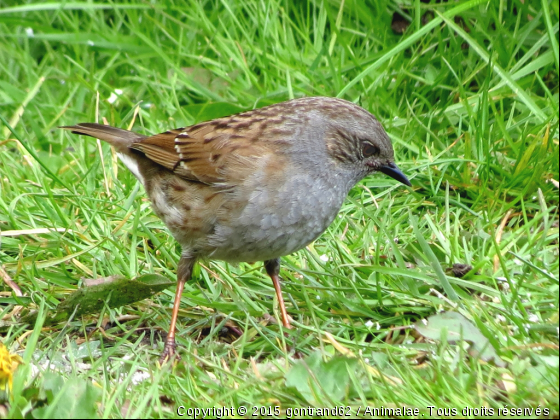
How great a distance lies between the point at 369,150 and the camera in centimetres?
422

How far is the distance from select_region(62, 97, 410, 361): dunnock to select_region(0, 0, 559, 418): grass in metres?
0.31

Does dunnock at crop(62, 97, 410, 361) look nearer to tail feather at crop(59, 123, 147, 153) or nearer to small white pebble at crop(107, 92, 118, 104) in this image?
tail feather at crop(59, 123, 147, 153)

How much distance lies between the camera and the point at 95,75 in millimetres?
6438

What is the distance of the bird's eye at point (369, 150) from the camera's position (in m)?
4.21

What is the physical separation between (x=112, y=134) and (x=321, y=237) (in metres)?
1.33

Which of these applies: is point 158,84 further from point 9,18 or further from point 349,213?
point 349,213

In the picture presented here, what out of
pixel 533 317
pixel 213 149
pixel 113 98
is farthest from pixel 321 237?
pixel 113 98

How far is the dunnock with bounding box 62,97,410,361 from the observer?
393 cm

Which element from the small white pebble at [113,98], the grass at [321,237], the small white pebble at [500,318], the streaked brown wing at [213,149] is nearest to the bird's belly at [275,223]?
the streaked brown wing at [213,149]

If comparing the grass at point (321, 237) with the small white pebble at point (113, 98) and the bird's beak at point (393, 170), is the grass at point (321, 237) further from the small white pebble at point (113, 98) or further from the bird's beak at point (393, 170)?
the bird's beak at point (393, 170)

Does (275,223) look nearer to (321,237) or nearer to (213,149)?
(213,149)

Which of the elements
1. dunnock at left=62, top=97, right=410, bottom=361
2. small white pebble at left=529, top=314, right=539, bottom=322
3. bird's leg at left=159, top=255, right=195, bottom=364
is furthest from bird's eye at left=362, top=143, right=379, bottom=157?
small white pebble at left=529, top=314, right=539, bottom=322

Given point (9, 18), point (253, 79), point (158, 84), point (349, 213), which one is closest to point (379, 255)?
point (349, 213)

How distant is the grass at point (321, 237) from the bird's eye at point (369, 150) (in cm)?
46
